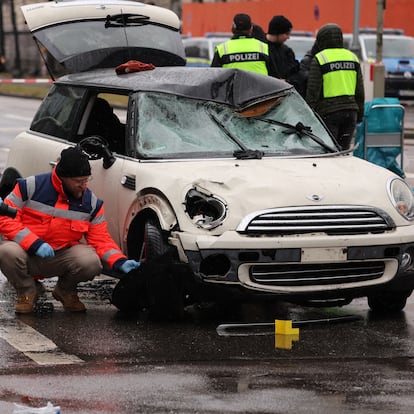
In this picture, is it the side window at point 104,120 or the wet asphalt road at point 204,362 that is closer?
the wet asphalt road at point 204,362

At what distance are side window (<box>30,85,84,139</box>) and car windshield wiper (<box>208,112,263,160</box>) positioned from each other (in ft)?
4.33

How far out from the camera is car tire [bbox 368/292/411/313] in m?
8.95

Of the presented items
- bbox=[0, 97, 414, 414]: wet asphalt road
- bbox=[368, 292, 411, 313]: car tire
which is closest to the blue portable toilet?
bbox=[0, 97, 414, 414]: wet asphalt road

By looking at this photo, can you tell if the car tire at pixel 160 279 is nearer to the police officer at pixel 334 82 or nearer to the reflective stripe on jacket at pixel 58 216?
the reflective stripe on jacket at pixel 58 216

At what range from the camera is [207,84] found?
9500 millimetres

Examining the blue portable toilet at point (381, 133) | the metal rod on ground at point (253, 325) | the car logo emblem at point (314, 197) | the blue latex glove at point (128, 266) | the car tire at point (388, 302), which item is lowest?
the blue portable toilet at point (381, 133)

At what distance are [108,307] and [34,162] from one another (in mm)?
1729

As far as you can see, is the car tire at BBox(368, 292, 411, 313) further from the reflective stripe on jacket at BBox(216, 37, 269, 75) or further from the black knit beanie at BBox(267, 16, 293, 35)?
the black knit beanie at BBox(267, 16, 293, 35)

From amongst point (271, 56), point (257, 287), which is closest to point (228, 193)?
point (257, 287)

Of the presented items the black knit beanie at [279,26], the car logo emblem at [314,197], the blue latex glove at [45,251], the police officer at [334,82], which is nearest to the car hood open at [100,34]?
the police officer at [334,82]

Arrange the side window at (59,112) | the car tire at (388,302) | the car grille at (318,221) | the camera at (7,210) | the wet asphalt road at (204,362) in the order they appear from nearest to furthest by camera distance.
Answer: the wet asphalt road at (204,362)
the car grille at (318,221)
the camera at (7,210)
the car tire at (388,302)
the side window at (59,112)

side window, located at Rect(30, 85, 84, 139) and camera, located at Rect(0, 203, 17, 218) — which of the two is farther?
side window, located at Rect(30, 85, 84, 139)

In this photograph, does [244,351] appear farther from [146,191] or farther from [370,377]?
[146,191]

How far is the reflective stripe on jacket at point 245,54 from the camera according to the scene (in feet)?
43.2
